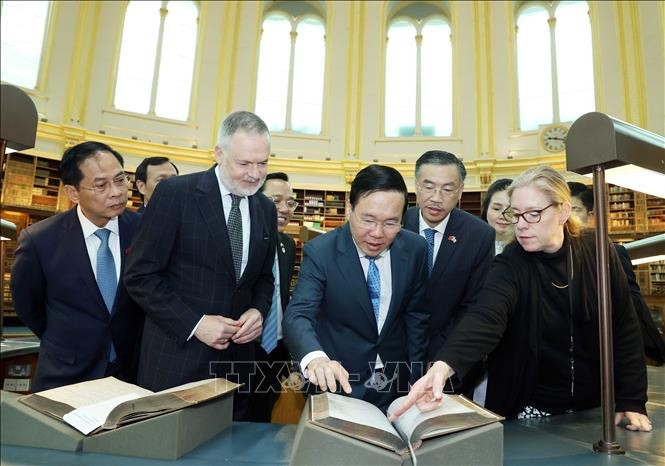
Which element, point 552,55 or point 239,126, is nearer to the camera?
point 239,126

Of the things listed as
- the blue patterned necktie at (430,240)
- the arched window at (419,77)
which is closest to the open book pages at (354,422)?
the blue patterned necktie at (430,240)

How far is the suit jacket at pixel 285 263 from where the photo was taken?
8.63 feet

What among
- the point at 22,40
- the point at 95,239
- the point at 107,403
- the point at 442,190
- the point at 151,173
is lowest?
the point at 107,403

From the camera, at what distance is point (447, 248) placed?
2027 millimetres

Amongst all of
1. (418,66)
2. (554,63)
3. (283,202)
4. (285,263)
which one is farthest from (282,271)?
(554,63)

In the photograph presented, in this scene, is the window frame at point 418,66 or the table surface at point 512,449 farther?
the window frame at point 418,66

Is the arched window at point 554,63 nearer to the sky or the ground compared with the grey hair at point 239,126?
nearer to the sky

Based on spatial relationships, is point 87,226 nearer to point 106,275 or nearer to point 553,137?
point 106,275

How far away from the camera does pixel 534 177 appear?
1468mm

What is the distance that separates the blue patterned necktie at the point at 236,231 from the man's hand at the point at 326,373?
22.2 inches

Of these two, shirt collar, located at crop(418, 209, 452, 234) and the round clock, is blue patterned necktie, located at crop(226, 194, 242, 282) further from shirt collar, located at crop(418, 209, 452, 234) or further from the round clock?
the round clock

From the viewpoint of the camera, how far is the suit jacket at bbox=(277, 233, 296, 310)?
263 centimetres

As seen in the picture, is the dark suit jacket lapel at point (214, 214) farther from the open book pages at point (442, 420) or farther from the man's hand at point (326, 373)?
the open book pages at point (442, 420)

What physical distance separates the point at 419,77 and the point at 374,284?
36.8 feet
